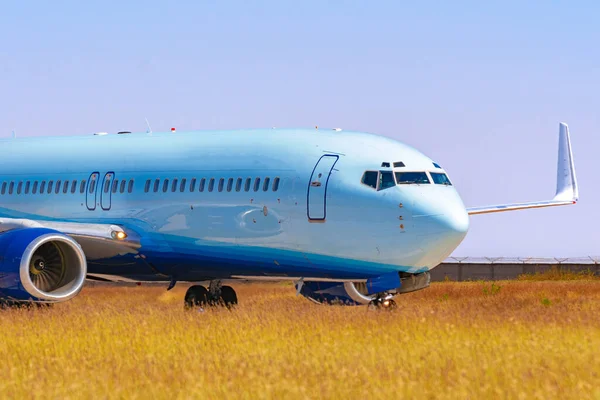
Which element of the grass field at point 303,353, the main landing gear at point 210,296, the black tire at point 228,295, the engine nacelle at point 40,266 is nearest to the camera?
the grass field at point 303,353

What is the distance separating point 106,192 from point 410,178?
699cm

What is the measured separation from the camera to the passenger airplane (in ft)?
69.7

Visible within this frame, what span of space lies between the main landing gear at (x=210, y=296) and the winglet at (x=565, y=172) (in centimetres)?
897

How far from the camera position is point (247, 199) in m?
22.7

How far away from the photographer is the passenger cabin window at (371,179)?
2133 cm

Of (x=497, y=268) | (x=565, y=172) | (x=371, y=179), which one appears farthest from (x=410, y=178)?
(x=497, y=268)

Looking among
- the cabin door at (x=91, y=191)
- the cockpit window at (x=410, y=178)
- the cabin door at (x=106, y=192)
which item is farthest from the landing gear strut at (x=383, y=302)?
the cabin door at (x=91, y=191)

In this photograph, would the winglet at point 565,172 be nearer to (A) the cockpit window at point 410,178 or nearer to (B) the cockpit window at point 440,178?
(B) the cockpit window at point 440,178

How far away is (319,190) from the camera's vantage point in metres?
21.6

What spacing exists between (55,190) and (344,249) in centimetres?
751

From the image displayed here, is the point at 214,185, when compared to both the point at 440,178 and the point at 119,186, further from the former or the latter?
the point at 440,178

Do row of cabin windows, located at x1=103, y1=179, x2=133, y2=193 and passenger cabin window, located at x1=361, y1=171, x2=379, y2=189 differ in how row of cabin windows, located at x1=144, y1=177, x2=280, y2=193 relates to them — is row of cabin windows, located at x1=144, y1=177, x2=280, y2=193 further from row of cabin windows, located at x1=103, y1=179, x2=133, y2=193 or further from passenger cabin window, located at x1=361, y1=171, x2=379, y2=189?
passenger cabin window, located at x1=361, y1=171, x2=379, y2=189

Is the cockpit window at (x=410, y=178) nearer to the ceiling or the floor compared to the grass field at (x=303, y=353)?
nearer to the ceiling

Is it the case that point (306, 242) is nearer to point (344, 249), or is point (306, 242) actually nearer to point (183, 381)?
point (344, 249)
